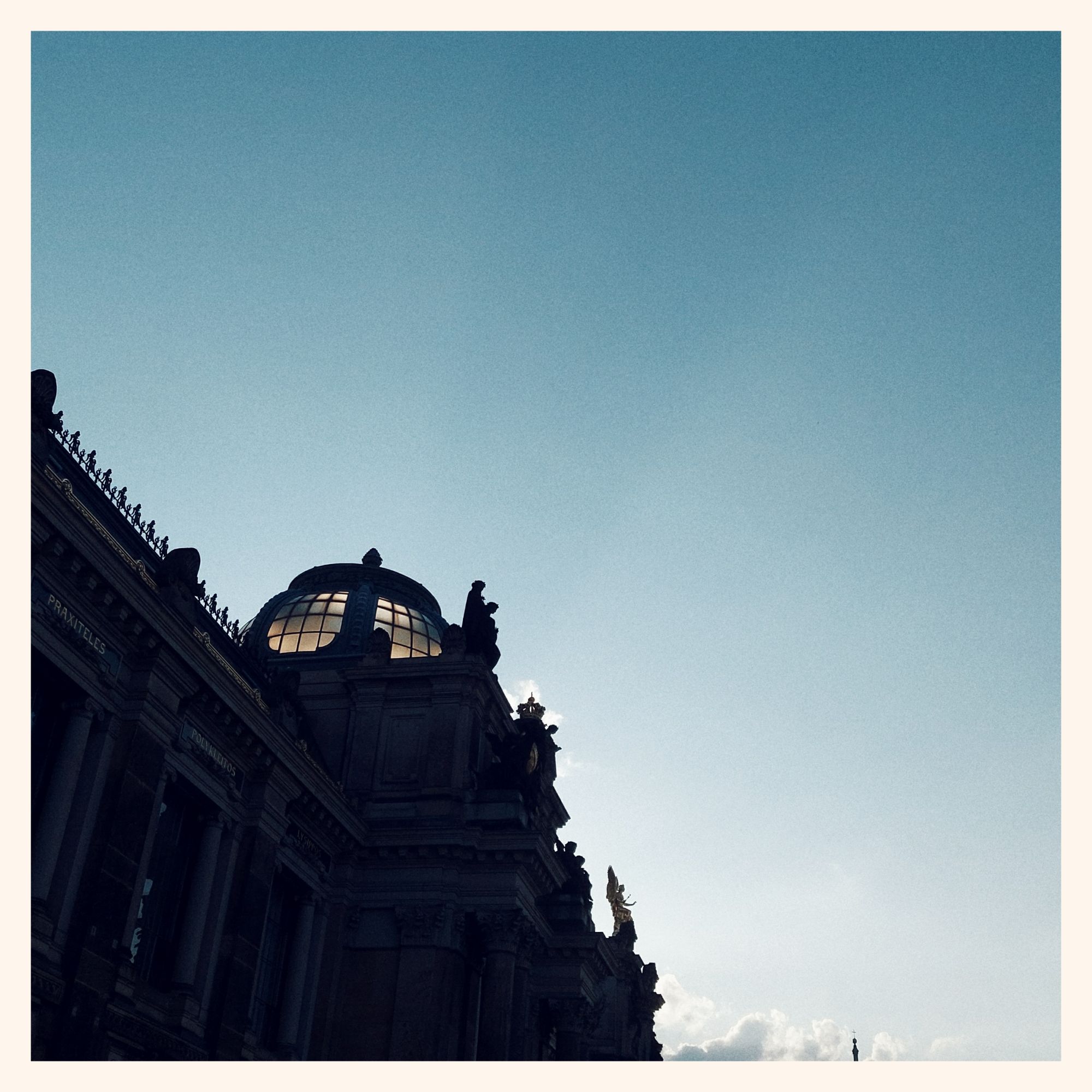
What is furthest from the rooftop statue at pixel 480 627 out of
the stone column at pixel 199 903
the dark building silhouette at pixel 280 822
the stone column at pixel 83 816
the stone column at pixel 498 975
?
the stone column at pixel 83 816

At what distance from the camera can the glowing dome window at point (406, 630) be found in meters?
41.5

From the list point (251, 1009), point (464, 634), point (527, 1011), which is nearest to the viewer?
point (251, 1009)

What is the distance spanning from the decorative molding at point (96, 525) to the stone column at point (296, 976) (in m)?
11.4

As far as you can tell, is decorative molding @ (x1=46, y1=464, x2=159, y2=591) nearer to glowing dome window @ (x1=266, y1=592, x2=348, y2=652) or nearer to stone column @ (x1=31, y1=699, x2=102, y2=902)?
stone column @ (x1=31, y1=699, x2=102, y2=902)

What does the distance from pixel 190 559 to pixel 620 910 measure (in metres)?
35.9

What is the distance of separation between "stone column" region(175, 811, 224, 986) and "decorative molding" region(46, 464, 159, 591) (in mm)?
5937

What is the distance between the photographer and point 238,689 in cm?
2608

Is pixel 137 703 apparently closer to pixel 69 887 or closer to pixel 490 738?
pixel 69 887

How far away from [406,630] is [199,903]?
18136 mm

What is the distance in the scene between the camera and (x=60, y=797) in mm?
20234

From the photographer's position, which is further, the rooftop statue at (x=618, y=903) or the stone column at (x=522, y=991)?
the rooftop statue at (x=618, y=903)

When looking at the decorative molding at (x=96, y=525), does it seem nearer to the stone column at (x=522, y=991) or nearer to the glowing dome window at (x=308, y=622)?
the stone column at (x=522, y=991)

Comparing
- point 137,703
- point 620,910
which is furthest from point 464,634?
point 620,910

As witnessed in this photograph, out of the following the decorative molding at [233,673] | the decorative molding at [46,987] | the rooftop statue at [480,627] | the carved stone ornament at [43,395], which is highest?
the rooftop statue at [480,627]
